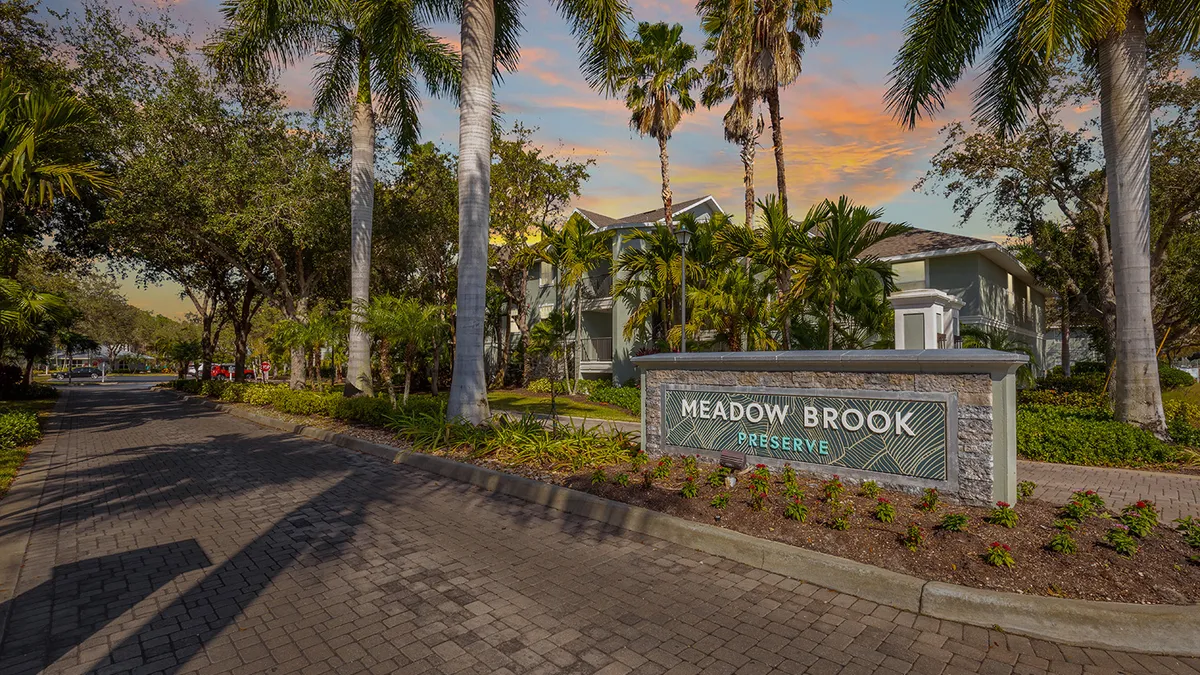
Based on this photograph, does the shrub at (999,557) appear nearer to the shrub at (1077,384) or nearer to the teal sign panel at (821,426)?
the teal sign panel at (821,426)

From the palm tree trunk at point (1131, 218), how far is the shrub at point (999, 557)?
23.5 ft

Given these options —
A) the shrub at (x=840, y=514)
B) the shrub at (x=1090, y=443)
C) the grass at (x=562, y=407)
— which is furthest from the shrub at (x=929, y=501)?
the grass at (x=562, y=407)

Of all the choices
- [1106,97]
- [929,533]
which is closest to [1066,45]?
[1106,97]

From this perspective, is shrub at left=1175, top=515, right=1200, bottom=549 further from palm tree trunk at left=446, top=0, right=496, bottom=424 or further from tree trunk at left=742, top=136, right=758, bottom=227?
tree trunk at left=742, top=136, right=758, bottom=227

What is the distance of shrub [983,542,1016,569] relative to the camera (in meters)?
4.16

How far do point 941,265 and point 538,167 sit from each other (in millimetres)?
15933

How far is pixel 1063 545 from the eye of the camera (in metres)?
4.33

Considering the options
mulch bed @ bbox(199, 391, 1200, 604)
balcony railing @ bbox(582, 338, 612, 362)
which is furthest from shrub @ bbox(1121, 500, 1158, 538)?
balcony railing @ bbox(582, 338, 612, 362)

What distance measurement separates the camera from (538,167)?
24531mm

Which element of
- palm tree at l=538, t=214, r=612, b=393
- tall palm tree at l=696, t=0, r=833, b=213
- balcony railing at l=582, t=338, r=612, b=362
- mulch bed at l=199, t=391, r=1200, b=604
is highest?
tall palm tree at l=696, t=0, r=833, b=213

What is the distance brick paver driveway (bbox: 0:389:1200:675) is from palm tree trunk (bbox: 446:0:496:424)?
3.33 meters

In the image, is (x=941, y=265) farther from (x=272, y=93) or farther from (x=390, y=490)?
(x=272, y=93)

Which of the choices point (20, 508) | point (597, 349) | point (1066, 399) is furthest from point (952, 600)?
point (597, 349)

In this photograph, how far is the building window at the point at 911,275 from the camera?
21234mm
